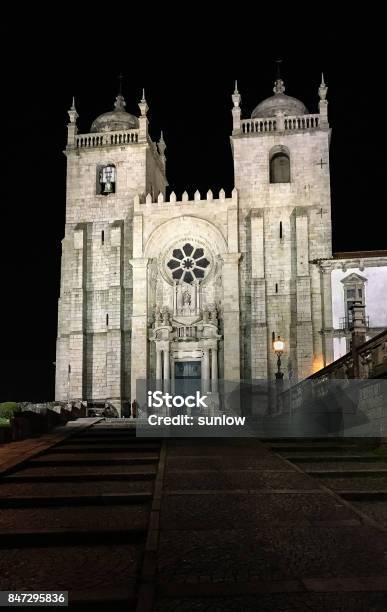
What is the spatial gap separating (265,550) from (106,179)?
39.4 metres

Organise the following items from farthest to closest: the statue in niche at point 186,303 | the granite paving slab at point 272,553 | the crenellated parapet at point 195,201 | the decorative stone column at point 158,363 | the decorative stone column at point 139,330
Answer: the crenellated parapet at point 195,201 → the statue in niche at point 186,303 → the decorative stone column at point 139,330 → the decorative stone column at point 158,363 → the granite paving slab at point 272,553

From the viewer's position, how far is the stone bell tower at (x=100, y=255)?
3900 centimetres

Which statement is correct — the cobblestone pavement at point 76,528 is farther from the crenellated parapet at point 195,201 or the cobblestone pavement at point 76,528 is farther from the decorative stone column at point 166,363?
the crenellated parapet at point 195,201

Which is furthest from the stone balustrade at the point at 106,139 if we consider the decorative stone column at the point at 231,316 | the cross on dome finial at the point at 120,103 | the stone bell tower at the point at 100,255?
the decorative stone column at the point at 231,316

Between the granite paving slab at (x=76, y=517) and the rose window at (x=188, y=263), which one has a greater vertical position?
the rose window at (x=188, y=263)

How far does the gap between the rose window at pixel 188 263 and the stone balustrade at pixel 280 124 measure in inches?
333

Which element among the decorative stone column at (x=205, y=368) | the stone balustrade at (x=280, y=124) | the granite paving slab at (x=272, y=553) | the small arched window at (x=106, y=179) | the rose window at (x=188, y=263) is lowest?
the granite paving slab at (x=272, y=553)

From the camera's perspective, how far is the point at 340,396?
16.3 meters

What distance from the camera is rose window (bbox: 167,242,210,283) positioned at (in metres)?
40.1

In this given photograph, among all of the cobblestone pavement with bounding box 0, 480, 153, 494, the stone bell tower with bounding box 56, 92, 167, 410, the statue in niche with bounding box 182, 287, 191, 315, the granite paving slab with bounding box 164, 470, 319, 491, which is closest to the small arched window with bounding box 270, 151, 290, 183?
the stone bell tower with bounding box 56, 92, 167, 410

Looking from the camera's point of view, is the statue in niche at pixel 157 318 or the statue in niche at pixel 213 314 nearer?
the statue in niche at pixel 213 314

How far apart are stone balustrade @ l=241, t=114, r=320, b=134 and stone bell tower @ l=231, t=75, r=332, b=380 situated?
6 centimetres

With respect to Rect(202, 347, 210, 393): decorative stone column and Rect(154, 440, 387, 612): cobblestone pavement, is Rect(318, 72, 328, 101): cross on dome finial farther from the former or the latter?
Rect(154, 440, 387, 612): cobblestone pavement

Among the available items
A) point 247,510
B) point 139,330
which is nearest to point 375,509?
point 247,510
